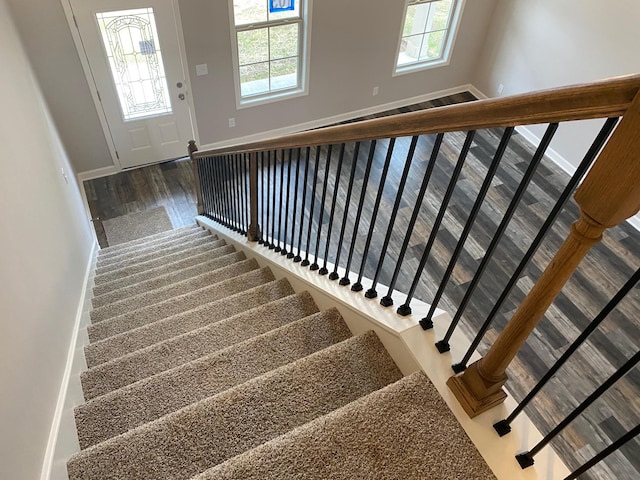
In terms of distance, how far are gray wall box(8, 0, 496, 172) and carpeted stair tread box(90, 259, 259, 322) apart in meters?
2.68

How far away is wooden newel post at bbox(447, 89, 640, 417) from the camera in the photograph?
0.74 metres

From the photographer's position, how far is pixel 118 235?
4609 millimetres

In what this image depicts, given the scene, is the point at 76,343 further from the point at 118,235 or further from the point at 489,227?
the point at 489,227

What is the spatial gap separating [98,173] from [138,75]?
1.22 metres

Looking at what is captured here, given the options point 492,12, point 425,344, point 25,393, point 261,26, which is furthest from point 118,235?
point 492,12

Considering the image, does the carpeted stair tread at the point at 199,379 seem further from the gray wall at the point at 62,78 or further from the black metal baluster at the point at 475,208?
the gray wall at the point at 62,78

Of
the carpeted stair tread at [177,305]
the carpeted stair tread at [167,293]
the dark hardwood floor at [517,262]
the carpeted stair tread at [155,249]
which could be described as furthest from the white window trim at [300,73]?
the carpeted stair tread at [177,305]

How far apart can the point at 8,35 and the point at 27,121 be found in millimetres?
797

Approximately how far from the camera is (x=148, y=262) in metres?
3.50

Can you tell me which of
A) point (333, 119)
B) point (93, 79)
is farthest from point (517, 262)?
point (93, 79)

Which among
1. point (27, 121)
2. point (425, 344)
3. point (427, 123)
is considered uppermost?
point (427, 123)

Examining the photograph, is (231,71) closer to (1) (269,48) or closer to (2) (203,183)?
Result: (1) (269,48)

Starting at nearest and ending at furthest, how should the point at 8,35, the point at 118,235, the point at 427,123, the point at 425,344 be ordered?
1. the point at 427,123
2. the point at 425,344
3. the point at 8,35
4. the point at 118,235

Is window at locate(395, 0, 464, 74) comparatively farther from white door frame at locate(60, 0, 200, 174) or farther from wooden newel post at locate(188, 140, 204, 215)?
wooden newel post at locate(188, 140, 204, 215)
